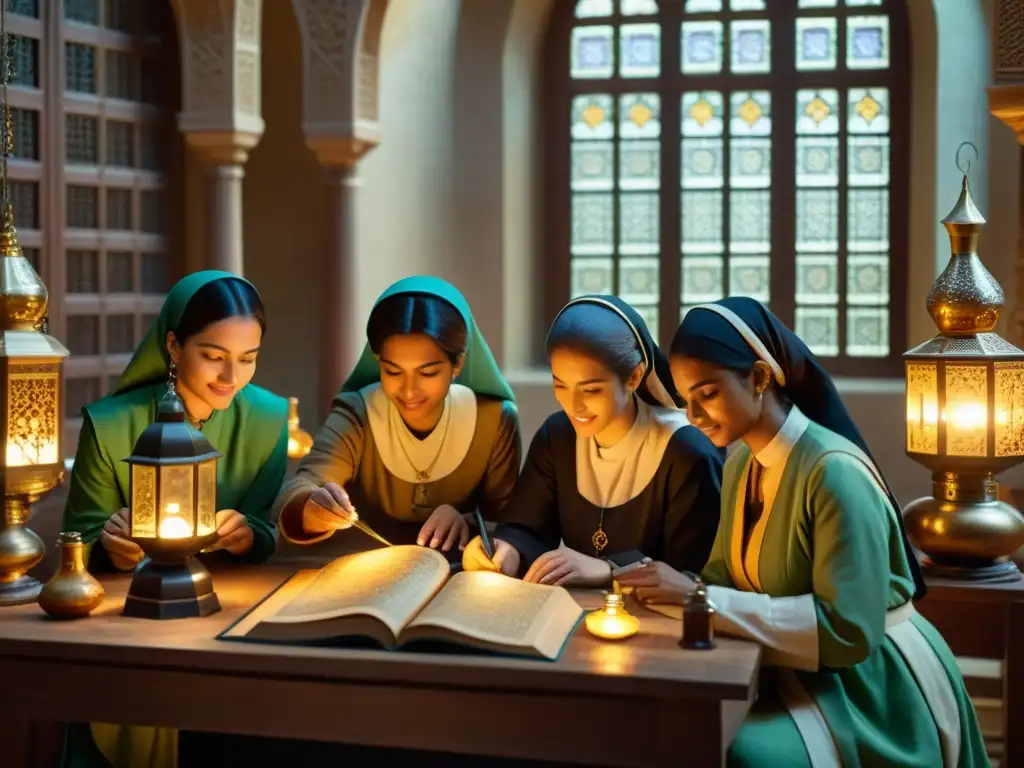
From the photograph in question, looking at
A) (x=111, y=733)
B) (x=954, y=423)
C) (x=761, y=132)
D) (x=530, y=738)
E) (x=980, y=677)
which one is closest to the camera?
(x=530, y=738)

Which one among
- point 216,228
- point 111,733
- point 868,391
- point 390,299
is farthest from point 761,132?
point 111,733

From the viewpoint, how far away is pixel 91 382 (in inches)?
285

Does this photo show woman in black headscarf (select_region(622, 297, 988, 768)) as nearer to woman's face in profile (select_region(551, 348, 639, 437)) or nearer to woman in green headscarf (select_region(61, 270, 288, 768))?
woman's face in profile (select_region(551, 348, 639, 437))

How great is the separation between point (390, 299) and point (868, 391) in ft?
15.8

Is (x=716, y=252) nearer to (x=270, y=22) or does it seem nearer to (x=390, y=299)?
(x=270, y=22)

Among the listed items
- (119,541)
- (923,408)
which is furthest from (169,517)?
(923,408)

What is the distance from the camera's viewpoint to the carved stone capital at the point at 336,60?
744 cm

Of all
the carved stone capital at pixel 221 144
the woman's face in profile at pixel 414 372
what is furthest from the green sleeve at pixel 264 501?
the carved stone capital at pixel 221 144

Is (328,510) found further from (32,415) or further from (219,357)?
(32,415)

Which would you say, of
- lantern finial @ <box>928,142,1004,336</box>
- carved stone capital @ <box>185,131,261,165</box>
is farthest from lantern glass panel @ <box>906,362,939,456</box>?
carved stone capital @ <box>185,131,261,165</box>

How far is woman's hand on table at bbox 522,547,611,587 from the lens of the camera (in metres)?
3.26

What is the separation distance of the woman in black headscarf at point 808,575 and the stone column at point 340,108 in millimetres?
4777

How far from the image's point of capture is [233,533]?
11.7 feet

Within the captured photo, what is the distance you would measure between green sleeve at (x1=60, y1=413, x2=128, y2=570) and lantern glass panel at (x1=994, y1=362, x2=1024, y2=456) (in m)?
2.45
